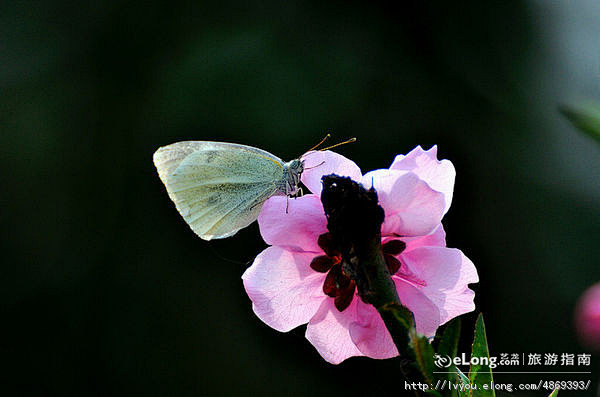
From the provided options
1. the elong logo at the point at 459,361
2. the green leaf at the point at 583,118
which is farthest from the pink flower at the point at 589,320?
the green leaf at the point at 583,118

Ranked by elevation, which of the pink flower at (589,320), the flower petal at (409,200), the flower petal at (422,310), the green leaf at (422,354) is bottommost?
the pink flower at (589,320)

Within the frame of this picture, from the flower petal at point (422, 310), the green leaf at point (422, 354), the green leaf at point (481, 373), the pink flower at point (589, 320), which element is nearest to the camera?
the green leaf at point (422, 354)

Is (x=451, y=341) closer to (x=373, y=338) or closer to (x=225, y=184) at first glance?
(x=373, y=338)

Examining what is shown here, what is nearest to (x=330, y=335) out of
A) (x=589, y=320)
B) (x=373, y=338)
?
(x=373, y=338)

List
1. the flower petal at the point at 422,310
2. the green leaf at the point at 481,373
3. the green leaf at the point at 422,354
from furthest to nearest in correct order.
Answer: the flower petal at the point at 422,310, the green leaf at the point at 481,373, the green leaf at the point at 422,354

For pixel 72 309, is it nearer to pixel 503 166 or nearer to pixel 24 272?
pixel 24 272

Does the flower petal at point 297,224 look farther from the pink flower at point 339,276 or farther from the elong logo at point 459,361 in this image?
the elong logo at point 459,361

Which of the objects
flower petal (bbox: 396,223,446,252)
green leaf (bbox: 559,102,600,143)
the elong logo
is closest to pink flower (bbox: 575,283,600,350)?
flower petal (bbox: 396,223,446,252)
